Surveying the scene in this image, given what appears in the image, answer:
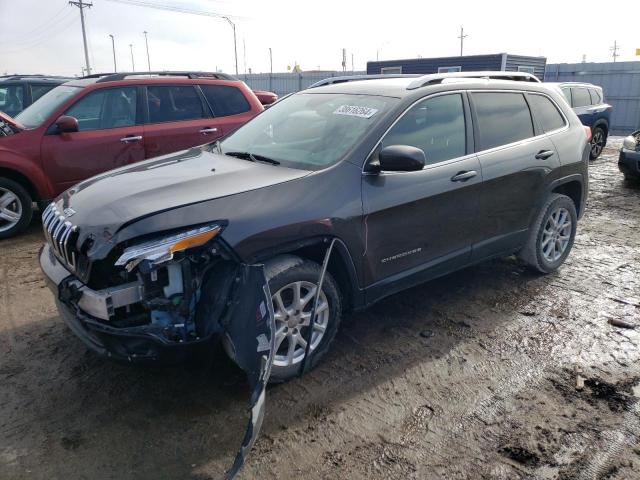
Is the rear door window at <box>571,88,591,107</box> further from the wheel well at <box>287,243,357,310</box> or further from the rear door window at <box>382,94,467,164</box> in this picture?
the wheel well at <box>287,243,357,310</box>

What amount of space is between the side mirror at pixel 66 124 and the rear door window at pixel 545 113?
4975 millimetres

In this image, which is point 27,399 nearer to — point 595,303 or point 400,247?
point 400,247

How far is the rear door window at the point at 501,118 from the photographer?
4.14 metres

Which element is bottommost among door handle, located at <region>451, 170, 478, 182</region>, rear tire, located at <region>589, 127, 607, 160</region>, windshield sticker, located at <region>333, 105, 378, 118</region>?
rear tire, located at <region>589, 127, 607, 160</region>

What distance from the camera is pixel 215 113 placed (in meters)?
7.14

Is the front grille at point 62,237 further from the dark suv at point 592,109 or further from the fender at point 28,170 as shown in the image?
the dark suv at point 592,109

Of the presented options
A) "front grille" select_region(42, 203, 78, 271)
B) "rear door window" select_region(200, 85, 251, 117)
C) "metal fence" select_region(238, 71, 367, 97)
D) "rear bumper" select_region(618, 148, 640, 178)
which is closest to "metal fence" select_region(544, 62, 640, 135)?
"metal fence" select_region(238, 71, 367, 97)

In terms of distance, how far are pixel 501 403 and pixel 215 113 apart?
18.2 feet

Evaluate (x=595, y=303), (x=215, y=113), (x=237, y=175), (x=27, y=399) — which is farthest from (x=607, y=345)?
(x=215, y=113)

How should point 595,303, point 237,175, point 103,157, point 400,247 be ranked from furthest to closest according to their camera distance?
point 103,157
point 595,303
point 400,247
point 237,175

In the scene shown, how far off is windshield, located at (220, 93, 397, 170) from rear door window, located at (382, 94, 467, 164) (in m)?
0.17

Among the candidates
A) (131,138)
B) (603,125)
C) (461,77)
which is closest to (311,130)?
(461,77)

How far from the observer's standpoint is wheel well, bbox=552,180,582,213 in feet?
16.6

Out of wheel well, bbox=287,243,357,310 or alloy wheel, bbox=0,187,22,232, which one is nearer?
wheel well, bbox=287,243,357,310
